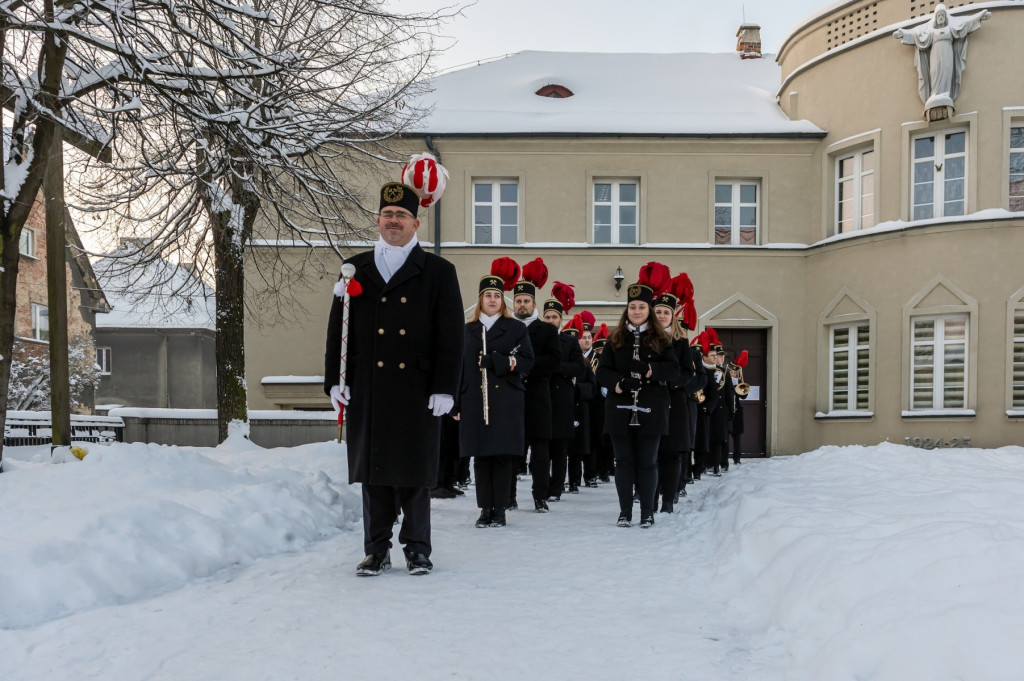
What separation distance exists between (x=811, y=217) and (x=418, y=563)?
1950cm

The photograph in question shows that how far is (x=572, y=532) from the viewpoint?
7.39 metres

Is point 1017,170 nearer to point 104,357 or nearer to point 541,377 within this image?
point 541,377

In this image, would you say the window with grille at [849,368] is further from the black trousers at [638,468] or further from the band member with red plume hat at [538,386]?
the black trousers at [638,468]

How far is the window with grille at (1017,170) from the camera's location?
64.0ft

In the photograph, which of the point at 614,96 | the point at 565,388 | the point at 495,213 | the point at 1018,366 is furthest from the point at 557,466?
Answer: the point at 614,96

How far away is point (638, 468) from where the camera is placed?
8016mm

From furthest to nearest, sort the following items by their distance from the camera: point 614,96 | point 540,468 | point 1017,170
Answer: point 614,96 < point 1017,170 < point 540,468

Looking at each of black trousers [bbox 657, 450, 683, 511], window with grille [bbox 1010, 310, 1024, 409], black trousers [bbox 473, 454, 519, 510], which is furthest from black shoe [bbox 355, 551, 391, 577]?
window with grille [bbox 1010, 310, 1024, 409]

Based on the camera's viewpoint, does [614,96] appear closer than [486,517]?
No

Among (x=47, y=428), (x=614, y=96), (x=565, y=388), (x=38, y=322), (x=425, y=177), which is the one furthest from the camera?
(x=38, y=322)

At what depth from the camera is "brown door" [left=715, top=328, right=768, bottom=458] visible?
2302 centimetres

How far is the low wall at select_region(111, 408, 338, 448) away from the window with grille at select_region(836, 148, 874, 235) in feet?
43.7

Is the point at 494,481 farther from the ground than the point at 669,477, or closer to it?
farther from the ground

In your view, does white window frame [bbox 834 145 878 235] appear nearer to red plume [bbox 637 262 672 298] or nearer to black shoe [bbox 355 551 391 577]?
red plume [bbox 637 262 672 298]
